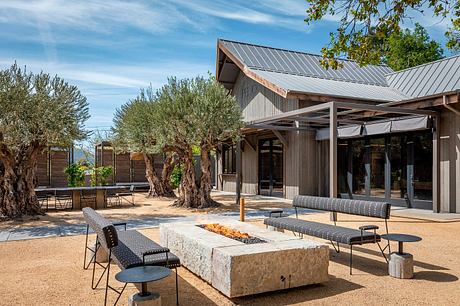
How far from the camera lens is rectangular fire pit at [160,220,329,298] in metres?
4.17

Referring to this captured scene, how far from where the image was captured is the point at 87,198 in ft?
43.2

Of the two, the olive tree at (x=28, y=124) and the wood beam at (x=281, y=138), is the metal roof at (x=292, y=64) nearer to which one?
the wood beam at (x=281, y=138)

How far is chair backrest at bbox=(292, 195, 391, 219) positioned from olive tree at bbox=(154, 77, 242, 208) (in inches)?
199

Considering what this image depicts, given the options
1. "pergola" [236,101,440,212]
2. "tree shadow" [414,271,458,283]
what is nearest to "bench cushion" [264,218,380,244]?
"tree shadow" [414,271,458,283]

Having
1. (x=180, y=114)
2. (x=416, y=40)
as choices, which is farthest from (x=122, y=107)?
(x=416, y=40)

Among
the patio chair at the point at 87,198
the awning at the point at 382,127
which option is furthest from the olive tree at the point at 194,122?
the awning at the point at 382,127

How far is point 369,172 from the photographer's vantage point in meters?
13.8

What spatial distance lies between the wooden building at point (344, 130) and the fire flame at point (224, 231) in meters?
4.69

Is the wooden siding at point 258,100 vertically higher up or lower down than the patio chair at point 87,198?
higher up

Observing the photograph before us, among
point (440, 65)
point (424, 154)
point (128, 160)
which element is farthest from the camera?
point (128, 160)

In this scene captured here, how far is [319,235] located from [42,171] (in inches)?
628

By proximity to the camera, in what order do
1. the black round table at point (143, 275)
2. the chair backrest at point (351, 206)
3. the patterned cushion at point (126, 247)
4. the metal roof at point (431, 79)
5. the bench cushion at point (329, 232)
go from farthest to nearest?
the metal roof at point (431, 79), the chair backrest at point (351, 206), the bench cushion at point (329, 232), the patterned cushion at point (126, 247), the black round table at point (143, 275)

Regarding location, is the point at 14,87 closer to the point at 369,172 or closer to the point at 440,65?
the point at 369,172

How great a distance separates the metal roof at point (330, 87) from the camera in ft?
46.4
